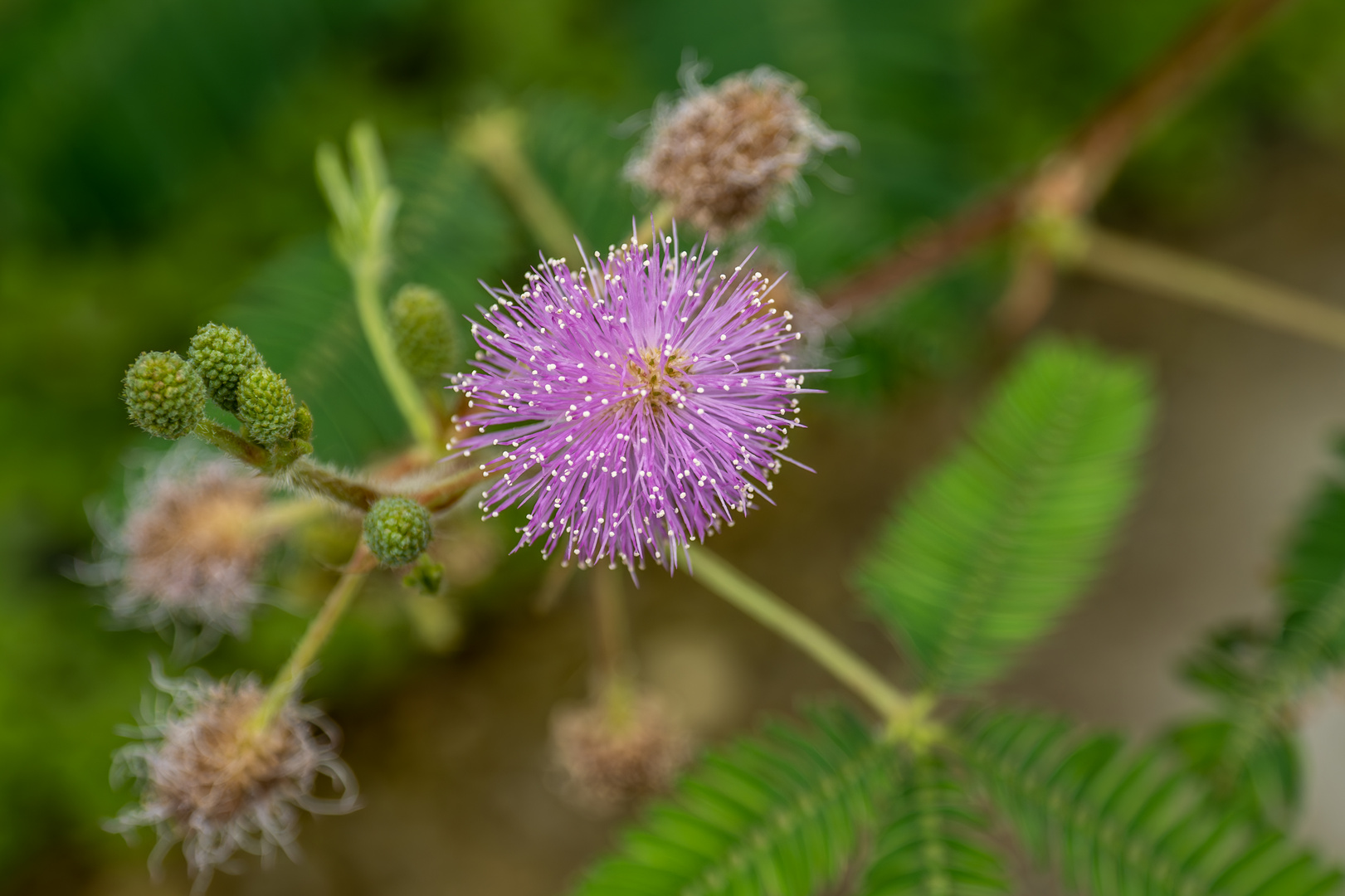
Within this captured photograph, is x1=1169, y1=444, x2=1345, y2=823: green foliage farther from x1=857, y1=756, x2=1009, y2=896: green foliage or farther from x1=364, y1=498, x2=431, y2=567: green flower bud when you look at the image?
x1=364, y1=498, x2=431, y2=567: green flower bud

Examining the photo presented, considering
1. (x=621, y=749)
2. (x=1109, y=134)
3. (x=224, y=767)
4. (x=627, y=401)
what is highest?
(x=1109, y=134)

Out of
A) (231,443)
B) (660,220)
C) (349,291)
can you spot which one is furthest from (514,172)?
(231,443)

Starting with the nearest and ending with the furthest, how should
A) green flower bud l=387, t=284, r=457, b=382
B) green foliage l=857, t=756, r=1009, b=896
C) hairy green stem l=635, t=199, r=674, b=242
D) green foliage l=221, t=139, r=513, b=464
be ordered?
1. green flower bud l=387, t=284, r=457, b=382
2. hairy green stem l=635, t=199, r=674, b=242
3. green foliage l=857, t=756, r=1009, b=896
4. green foliage l=221, t=139, r=513, b=464

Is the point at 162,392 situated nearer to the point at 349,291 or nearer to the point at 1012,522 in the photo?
the point at 349,291

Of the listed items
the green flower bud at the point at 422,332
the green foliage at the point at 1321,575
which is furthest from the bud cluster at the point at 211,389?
the green foliage at the point at 1321,575

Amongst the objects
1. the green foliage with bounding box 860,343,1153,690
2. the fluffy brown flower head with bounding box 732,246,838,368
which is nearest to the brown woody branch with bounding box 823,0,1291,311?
the green foliage with bounding box 860,343,1153,690

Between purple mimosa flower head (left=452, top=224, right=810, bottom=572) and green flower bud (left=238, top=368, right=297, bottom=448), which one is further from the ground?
purple mimosa flower head (left=452, top=224, right=810, bottom=572)

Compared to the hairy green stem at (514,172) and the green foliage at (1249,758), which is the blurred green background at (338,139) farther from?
the green foliage at (1249,758)
